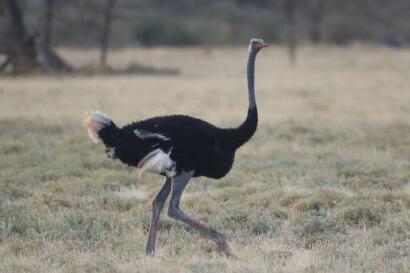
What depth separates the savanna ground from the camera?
655 cm

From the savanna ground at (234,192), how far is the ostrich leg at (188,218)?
0.13 meters

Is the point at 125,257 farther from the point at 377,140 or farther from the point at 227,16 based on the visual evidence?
the point at 227,16

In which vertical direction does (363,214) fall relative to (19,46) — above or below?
above

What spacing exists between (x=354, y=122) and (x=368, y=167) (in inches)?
182

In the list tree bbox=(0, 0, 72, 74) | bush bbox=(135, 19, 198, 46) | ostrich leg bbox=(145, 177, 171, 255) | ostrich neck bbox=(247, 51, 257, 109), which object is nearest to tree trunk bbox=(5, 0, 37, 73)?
tree bbox=(0, 0, 72, 74)

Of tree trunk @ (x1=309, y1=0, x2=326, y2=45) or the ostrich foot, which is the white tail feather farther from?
tree trunk @ (x1=309, y1=0, x2=326, y2=45)

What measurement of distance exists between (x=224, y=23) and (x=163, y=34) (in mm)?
6493

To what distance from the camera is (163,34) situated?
5181 centimetres

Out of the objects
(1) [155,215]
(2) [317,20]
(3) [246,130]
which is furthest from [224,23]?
(1) [155,215]

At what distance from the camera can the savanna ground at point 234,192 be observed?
6551mm

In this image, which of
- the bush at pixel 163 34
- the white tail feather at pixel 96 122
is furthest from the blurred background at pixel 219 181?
the bush at pixel 163 34

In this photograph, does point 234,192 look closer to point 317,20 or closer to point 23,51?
point 23,51

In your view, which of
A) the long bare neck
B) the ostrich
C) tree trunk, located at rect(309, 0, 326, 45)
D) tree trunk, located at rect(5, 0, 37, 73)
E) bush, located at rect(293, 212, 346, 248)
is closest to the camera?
the ostrich

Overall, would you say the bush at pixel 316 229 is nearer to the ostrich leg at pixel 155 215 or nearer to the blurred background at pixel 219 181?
the blurred background at pixel 219 181
